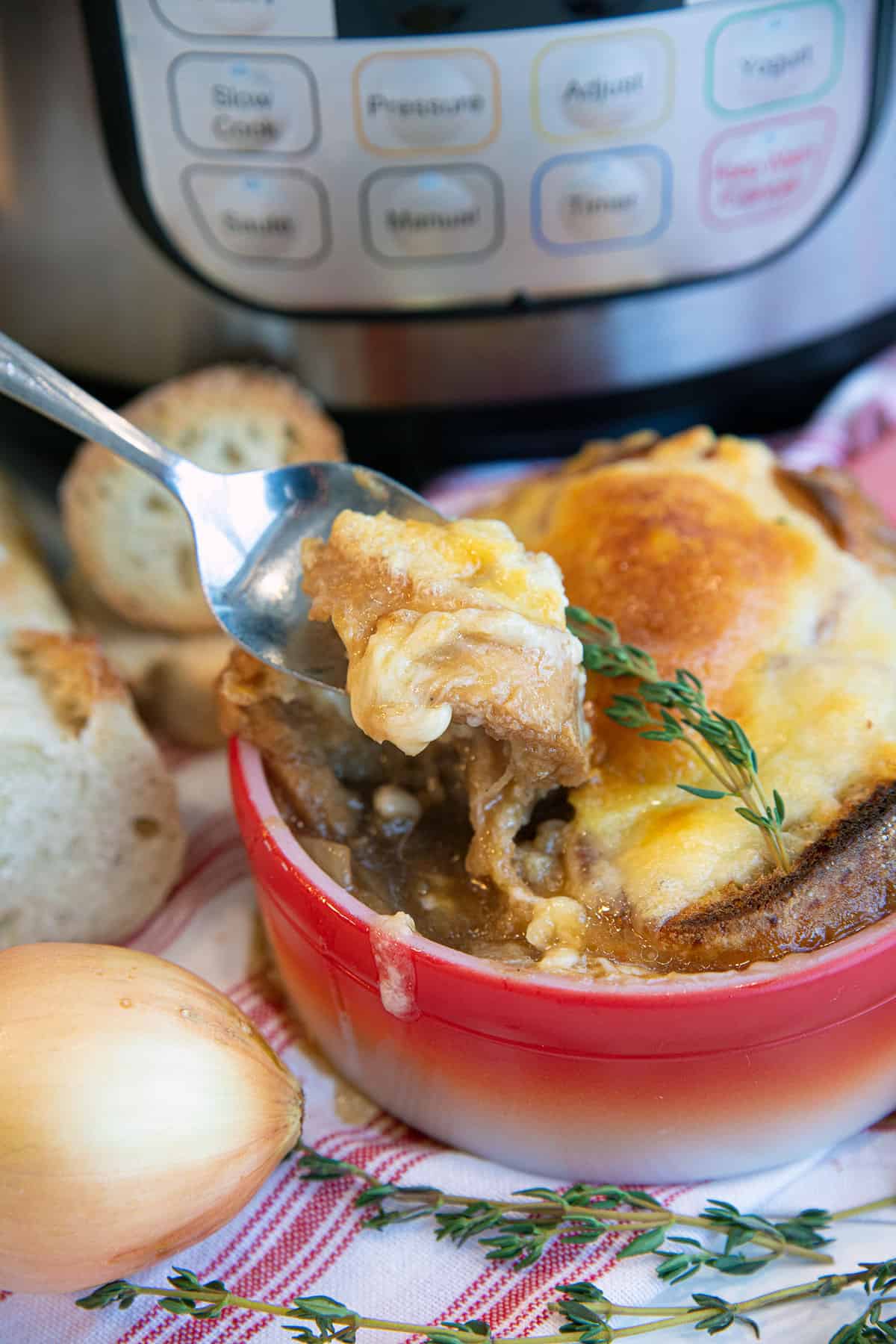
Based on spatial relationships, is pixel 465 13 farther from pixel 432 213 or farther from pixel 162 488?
pixel 162 488

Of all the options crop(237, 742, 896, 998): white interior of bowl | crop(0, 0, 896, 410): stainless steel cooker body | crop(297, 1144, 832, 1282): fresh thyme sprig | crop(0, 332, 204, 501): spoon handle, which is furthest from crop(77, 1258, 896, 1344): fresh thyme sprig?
crop(0, 0, 896, 410): stainless steel cooker body

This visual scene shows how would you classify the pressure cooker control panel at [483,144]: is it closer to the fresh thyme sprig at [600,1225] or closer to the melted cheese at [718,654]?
the melted cheese at [718,654]

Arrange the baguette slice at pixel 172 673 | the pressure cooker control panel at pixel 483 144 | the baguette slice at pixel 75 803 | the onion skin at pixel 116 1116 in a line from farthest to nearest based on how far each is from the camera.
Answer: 1. the baguette slice at pixel 172 673
2. the pressure cooker control panel at pixel 483 144
3. the baguette slice at pixel 75 803
4. the onion skin at pixel 116 1116

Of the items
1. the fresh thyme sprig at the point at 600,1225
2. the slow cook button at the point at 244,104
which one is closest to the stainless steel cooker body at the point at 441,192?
the slow cook button at the point at 244,104

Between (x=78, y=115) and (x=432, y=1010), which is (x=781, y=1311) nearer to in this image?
(x=432, y=1010)

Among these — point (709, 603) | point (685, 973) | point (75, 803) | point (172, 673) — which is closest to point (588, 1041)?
point (685, 973)

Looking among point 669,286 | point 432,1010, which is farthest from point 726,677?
point 669,286
